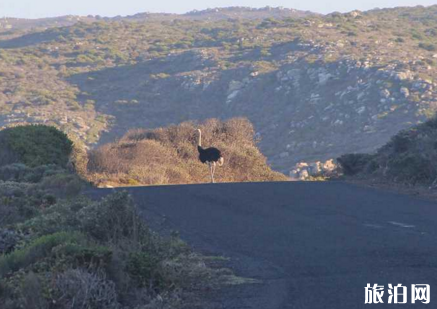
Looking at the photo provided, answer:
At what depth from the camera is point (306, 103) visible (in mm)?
69188

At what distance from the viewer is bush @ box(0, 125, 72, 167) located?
3247 cm

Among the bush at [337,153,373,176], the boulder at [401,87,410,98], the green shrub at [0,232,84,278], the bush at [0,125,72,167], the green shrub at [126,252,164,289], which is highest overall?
the green shrub at [0,232,84,278]

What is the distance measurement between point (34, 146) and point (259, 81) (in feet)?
143

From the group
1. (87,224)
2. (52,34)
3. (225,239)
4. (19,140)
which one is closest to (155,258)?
(87,224)

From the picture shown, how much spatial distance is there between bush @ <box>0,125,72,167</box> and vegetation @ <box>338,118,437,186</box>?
407 inches

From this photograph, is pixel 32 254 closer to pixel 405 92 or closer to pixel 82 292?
pixel 82 292

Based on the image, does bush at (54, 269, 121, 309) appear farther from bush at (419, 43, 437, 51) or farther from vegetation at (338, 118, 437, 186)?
bush at (419, 43, 437, 51)

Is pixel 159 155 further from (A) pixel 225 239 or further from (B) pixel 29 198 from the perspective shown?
(A) pixel 225 239

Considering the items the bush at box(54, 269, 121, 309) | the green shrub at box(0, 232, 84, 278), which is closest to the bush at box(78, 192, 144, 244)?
the green shrub at box(0, 232, 84, 278)

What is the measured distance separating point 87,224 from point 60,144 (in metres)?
21.8

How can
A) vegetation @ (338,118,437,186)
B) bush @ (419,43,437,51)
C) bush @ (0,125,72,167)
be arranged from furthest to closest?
bush @ (419,43,437,51), bush @ (0,125,72,167), vegetation @ (338,118,437,186)

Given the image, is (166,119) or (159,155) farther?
(166,119)

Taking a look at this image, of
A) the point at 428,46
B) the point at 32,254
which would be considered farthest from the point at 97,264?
the point at 428,46

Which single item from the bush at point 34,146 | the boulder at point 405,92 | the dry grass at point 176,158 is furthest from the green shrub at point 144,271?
the boulder at point 405,92
